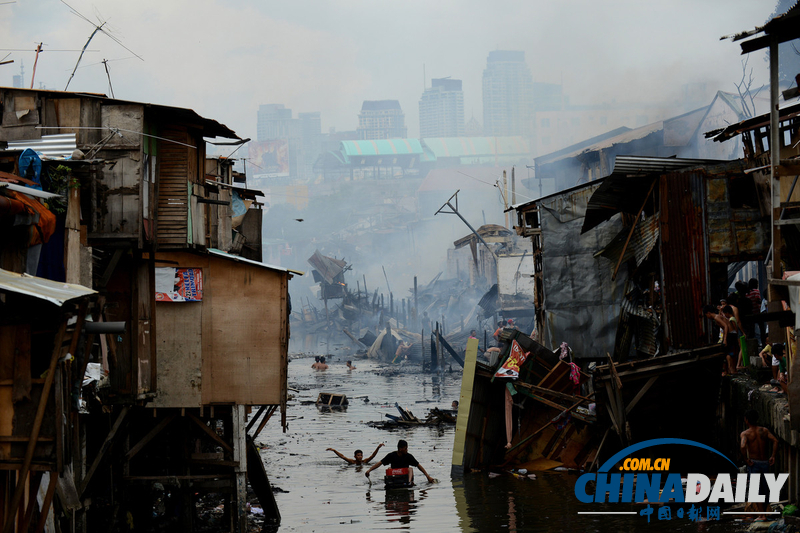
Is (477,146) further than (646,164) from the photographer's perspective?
Yes

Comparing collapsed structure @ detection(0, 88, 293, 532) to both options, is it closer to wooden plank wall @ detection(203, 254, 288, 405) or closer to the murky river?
wooden plank wall @ detection(203, 254, 288, 405)

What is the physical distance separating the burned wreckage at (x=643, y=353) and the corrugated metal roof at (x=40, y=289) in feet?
34.3

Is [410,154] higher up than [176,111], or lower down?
higher up

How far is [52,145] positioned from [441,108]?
17603 centimetres

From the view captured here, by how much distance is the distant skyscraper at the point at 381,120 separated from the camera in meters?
175

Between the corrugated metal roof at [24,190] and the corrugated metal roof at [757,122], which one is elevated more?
the corrugated metal roof at [757,122]

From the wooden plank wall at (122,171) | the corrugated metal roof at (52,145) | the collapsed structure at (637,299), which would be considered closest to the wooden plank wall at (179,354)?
the wooden plank wall at (122,171)

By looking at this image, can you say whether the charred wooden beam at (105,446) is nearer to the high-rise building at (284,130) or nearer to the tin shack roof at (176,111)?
the tin shack roof at (176,111)

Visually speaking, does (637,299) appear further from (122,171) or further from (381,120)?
(381,120)

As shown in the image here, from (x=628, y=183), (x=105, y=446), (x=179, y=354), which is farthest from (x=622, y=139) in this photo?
(x=105, y=446)

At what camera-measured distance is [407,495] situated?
55.7 feet

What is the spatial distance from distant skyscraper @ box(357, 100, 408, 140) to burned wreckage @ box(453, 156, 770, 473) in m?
158

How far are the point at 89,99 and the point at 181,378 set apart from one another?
502cm

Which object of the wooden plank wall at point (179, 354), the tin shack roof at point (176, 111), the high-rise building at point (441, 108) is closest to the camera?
the tin shack roof at point (176, 111)
